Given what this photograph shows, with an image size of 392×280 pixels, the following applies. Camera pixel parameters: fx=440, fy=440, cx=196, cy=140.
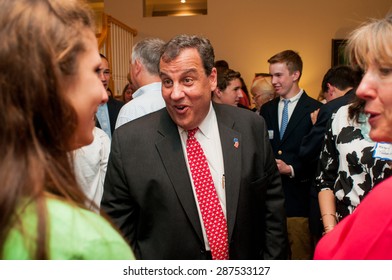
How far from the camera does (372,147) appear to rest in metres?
2.03

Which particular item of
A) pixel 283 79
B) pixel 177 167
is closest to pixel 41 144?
pixel 177 167

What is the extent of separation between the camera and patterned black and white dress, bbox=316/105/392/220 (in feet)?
6.63

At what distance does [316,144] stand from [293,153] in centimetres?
42

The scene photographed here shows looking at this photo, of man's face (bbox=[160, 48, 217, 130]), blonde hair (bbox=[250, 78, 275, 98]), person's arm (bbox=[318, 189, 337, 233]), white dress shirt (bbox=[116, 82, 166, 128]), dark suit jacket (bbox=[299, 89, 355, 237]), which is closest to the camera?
man's face (bbox=[160, 48, 217, 130])

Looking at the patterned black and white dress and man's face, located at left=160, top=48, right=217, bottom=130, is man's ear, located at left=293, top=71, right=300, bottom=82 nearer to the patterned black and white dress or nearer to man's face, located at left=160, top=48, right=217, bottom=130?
the patterned black and white dress

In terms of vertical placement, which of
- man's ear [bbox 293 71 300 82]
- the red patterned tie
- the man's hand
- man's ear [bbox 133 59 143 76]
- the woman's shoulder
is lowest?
the man's hand

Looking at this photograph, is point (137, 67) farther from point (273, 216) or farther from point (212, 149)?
point (273, 216)

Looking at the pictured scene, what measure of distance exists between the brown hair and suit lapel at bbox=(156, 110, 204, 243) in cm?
102

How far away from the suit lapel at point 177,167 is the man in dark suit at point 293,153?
1611 millimetres

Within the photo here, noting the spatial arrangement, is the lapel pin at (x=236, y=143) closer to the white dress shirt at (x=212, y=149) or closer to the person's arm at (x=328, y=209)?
the white dress shirt at (x=212, y=149)

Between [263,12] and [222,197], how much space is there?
7.58 meters

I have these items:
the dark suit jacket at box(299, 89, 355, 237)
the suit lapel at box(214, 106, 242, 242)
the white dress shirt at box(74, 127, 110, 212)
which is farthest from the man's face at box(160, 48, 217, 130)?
the dark suit jacket at box(299, 89, 355, 237)

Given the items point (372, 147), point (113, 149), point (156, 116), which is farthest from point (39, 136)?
point (372, 147)

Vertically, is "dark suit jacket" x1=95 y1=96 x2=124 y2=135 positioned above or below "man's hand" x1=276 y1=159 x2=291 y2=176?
above
